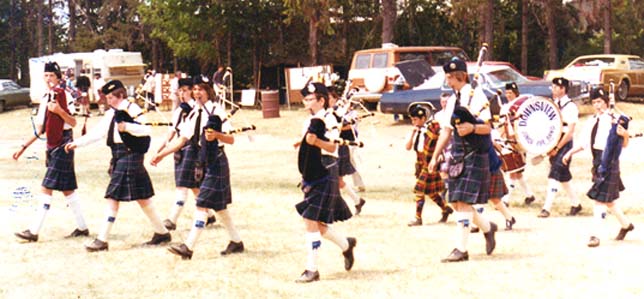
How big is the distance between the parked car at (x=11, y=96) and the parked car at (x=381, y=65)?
21356 millimetres

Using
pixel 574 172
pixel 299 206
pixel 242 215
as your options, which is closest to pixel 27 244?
pixel 242 215

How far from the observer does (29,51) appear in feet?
211

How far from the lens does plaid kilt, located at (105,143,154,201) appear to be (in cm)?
944

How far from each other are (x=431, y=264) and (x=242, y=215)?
162 inches

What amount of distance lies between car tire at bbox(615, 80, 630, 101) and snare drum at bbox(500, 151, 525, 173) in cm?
1726

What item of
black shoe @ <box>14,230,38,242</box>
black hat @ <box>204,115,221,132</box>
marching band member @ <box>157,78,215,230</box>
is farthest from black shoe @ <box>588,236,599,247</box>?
black shoe @ <box>14,230,38,242</box>

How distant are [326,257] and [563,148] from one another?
4043mm

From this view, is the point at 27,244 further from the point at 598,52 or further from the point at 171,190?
the point at 598,52

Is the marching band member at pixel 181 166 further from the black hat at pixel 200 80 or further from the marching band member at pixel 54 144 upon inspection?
the marching band member at pixel 54 144

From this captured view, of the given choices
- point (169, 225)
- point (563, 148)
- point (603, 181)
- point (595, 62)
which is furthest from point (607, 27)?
point (169, 225)

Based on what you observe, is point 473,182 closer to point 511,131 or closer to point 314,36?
point 511,131

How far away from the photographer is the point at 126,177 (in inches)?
372

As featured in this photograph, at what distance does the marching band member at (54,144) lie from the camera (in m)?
10.3

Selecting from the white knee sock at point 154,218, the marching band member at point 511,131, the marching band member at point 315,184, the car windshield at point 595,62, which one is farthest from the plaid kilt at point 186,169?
the car windshield at point 595,62
